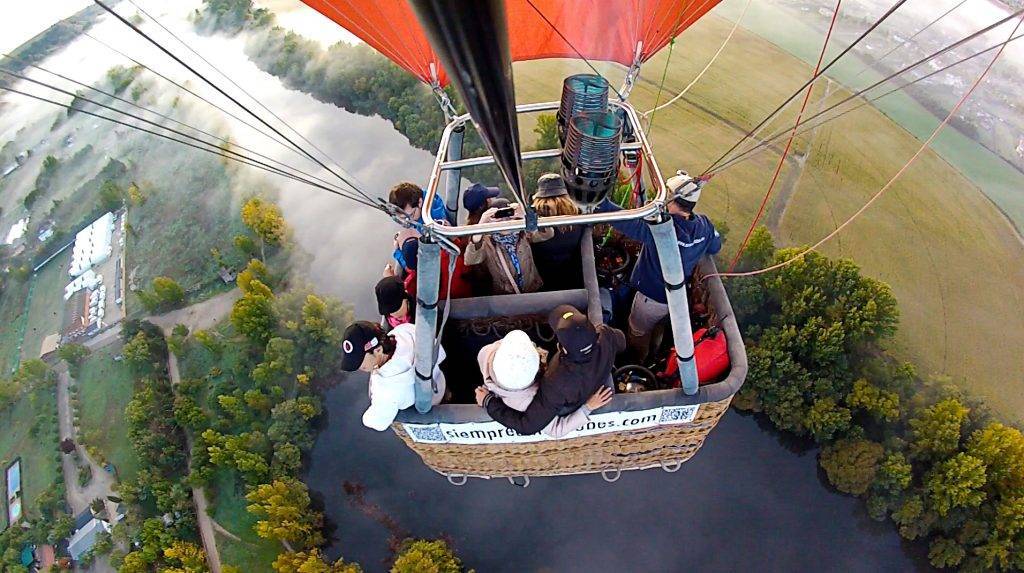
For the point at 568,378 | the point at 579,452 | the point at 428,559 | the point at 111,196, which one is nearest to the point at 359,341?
the point at 568,378

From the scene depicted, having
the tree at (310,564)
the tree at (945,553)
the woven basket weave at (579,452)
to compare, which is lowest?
the tree at (310,564)

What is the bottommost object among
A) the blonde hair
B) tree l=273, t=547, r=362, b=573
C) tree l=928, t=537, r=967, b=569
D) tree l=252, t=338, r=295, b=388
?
tree l=273, t=547, r=362, b=573

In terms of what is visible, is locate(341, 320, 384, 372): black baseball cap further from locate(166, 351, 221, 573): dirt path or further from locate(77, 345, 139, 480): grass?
locate(77, 345, 139, 480): grass

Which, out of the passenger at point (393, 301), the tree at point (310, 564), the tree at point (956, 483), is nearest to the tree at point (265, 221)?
the tree at point (310, 564)

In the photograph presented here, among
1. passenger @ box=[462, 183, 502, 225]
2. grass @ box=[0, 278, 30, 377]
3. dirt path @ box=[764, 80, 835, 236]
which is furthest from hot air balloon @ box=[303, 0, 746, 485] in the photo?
grass @ box=[0, 278, 30, 377]

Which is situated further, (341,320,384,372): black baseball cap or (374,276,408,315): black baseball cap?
(374,276,408,315): black baseball cap

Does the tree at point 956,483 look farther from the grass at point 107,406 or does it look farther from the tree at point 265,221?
the grass at point 107,406

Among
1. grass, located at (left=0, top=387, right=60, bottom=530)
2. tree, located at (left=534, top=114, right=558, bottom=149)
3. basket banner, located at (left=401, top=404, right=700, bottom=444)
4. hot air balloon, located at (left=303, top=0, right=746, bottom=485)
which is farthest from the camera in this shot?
grass, located at (left=0, top=387, right=60, bottom=530)
